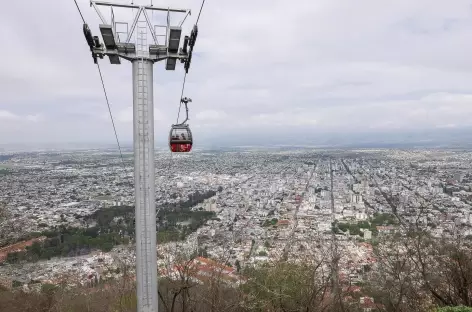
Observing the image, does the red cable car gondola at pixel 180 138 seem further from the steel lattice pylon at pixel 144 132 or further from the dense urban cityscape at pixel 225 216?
the dense urban cityscape at pixel 225 216

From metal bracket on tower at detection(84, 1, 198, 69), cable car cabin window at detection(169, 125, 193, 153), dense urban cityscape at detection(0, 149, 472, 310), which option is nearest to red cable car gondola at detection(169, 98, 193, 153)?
cable car cabin window at detection(169, 125, 193, 153)

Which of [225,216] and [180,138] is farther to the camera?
[225,216]

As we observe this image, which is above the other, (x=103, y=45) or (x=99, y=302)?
(x=103, y=45)

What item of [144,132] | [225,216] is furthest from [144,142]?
[225,216]

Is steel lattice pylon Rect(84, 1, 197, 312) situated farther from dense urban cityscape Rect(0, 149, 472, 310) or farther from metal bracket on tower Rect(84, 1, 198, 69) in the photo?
dense urban cityscape Rect(0, 149, 472, 310)

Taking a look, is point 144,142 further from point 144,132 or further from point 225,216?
point 225,216

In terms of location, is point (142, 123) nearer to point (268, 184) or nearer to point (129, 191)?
point (129, 191)

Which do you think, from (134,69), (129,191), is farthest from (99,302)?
(129,191)
